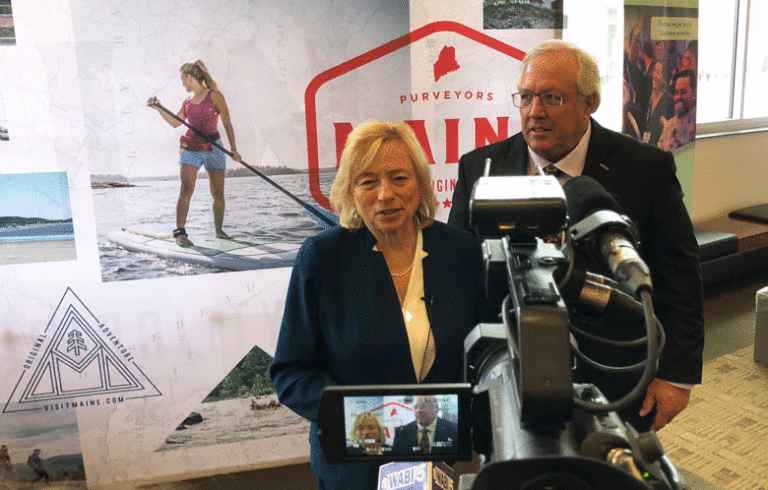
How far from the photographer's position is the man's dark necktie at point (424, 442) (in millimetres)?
699

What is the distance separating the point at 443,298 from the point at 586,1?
313cm

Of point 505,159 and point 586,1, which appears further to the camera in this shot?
point 586,1

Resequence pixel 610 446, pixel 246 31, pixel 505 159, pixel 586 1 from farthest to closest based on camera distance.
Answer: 1. pixel 586 1
2. pixel 246 31
3. pixel 505 159
4. pixel 610 446

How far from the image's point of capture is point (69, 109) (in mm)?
2229

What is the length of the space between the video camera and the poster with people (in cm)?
305

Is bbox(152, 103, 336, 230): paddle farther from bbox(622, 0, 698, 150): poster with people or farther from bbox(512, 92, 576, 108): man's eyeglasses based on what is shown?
bbox(622, 0, 698, 150): poster with people

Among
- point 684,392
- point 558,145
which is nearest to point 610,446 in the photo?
point 558,145

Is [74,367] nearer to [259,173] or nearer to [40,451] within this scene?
[40,451]

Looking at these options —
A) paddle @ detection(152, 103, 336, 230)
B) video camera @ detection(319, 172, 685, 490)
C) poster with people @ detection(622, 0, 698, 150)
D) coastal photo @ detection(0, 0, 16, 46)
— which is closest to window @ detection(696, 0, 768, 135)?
poster with people @ detection(622, 0, 698, 150)

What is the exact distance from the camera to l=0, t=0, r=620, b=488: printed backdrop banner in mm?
2240

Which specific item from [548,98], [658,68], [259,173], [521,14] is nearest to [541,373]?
[548,98]

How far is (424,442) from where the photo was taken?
0.70m

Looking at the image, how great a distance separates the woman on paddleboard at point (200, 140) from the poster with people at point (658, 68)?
2.28 metres

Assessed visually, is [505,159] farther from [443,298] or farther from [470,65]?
[470,65]
